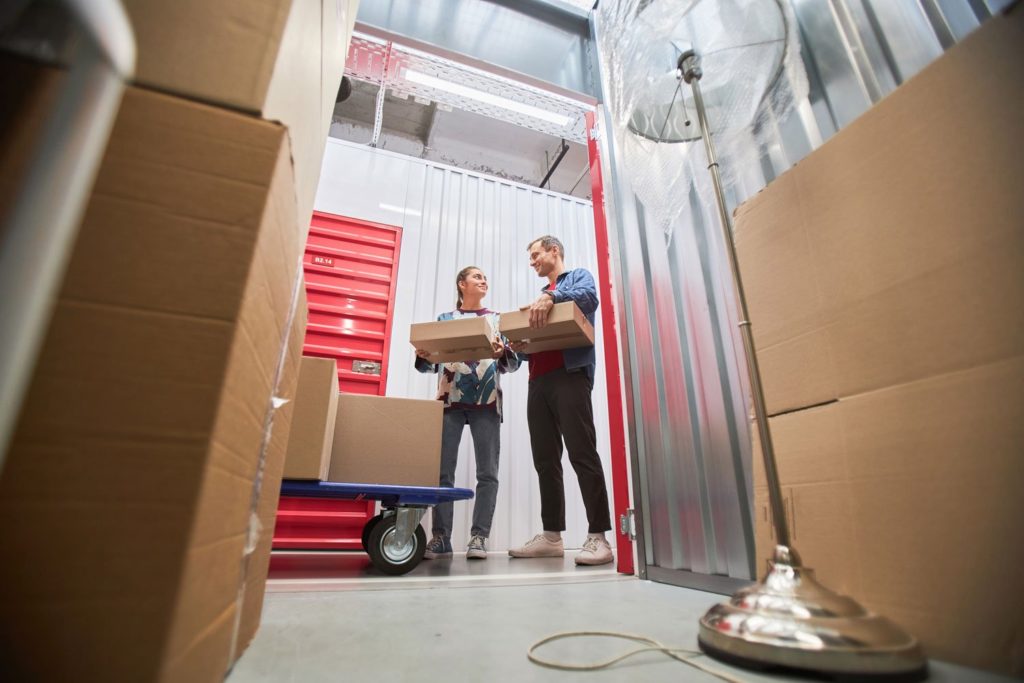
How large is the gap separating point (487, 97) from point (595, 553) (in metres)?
2.90

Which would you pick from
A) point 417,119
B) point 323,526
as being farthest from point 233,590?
point 417,119

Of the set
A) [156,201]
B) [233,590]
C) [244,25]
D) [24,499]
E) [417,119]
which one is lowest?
[233,590]

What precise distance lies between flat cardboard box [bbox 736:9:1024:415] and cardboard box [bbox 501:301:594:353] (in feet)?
2.68

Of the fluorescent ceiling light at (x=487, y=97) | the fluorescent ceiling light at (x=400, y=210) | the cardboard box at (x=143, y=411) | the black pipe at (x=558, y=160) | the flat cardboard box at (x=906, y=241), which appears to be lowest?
the cardboard box at (x=143, y=411)

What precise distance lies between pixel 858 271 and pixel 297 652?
1.14 meters

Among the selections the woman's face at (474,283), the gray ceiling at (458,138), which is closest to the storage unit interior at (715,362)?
the woman's face at (474,283)

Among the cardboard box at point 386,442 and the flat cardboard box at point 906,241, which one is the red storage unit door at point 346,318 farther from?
the flat cardboard box at point 906,241

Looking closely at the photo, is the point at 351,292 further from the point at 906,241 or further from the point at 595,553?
the point at 906,241

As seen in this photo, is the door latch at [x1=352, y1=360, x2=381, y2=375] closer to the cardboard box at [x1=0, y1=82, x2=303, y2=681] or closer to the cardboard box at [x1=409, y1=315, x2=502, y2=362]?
the cardboard box at [x1=409, y1=315, x2=502, y2=362]

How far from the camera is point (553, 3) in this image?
7.89 feet

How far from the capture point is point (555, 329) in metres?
1.81

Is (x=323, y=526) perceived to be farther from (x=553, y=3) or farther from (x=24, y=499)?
(x=553, y=3)

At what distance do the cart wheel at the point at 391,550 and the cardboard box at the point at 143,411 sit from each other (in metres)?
1.37

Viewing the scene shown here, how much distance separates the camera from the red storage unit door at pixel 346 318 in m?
2.53
